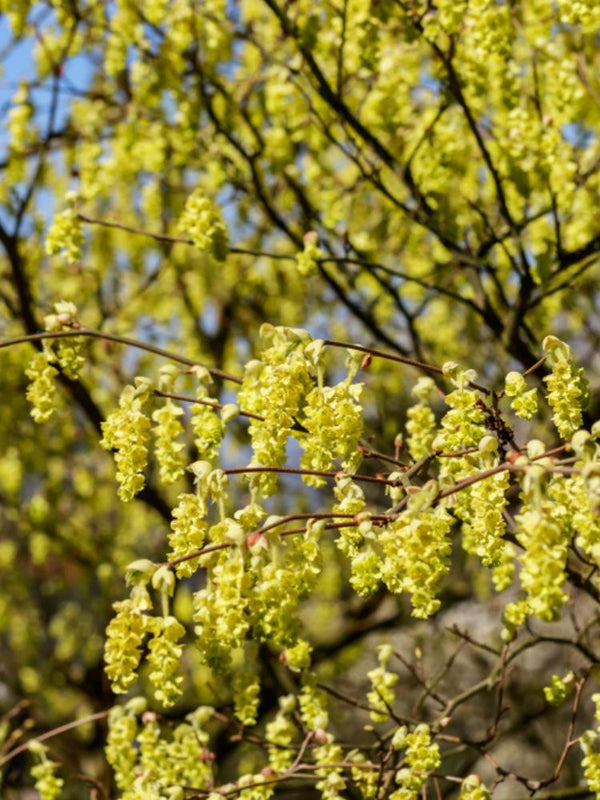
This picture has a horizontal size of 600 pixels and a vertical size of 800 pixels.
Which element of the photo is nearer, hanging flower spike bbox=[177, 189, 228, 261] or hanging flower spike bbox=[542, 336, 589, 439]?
hanging flower spike bbox=[542, 336, 589, 439]

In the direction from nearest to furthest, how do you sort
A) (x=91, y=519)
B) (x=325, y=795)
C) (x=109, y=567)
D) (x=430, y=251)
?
1. (x=325, y=795)
2. (x=430, y=251)
3. (x=109, y=567)
4. (x=91, y=519)

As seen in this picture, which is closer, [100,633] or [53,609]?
[100,633]

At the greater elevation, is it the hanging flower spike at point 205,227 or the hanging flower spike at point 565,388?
the hanging flower spike at point 205,227

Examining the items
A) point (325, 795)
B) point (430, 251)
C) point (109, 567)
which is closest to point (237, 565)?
point (325, 795)

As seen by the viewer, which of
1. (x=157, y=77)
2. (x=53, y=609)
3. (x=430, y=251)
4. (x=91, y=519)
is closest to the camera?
(x=157, y=77)

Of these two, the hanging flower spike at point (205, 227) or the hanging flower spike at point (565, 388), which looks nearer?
the hanging flower spike at point (565, 388)

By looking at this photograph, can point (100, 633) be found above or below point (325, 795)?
above

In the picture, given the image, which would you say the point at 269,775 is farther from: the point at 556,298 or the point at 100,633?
the point at 100,633

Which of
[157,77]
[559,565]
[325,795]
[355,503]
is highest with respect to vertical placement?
[157,77]

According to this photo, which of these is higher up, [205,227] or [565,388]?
[205,227]

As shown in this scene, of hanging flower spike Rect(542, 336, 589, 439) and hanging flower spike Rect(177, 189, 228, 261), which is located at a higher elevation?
hanging flower spike Rect(177, 189, 228, 261)

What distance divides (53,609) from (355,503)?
29.3ft

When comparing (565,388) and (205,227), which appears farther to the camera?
(205,227)

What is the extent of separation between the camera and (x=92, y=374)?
6832 millimetres
